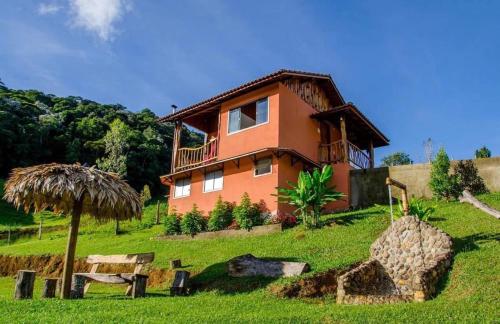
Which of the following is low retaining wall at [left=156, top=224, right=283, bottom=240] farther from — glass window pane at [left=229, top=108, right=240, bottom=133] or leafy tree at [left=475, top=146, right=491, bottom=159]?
leafy tree at [left=475, top=146, right=491, bottom=159]

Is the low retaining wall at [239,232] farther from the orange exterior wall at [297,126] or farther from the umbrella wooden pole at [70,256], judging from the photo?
the umbrella wooden pole at [70,256]

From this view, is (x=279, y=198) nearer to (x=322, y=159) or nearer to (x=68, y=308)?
(x=322, y=159)

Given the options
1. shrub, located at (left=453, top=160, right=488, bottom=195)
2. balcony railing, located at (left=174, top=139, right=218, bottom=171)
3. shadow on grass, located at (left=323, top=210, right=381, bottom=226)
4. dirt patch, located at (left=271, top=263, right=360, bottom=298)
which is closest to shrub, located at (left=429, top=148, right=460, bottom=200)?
shrub, located at (left=453, top=160, right=488, bottom=195)

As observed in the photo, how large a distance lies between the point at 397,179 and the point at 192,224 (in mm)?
9266

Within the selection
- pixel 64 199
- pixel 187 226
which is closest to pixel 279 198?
pixel 187 226

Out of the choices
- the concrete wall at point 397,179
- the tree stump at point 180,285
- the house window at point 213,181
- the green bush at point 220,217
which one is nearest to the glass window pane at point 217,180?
the house window at point 213,181

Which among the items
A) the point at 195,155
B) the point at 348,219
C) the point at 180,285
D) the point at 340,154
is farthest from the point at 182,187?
the point at 180,285

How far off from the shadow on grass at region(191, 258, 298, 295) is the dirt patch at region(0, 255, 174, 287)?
2.12 m

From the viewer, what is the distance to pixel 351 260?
36.5ft

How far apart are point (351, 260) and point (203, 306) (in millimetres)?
4293

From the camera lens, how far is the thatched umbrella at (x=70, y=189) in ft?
34.9

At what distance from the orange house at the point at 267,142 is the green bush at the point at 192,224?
159 centimetres

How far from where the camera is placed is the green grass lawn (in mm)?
7287

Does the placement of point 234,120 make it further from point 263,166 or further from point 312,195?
point 312,195
